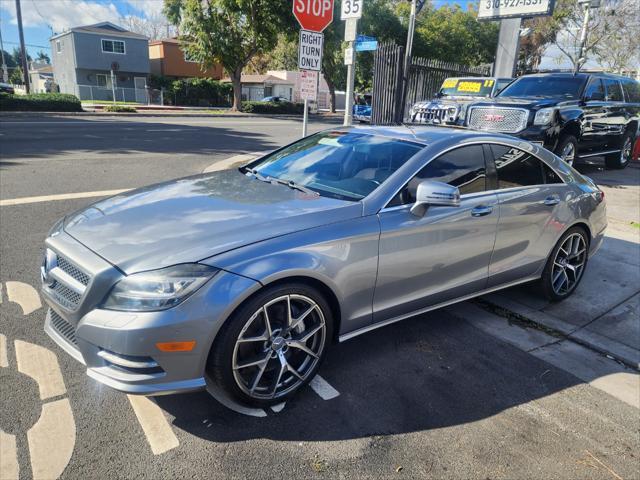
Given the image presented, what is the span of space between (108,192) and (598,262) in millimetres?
6874

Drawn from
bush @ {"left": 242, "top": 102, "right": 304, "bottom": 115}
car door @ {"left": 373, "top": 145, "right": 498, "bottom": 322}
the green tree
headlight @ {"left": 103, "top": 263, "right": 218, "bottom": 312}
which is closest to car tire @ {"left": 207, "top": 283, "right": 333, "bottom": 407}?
headlight @ {"left": 103, "top": 263, "right": 218, "bottom": 312}

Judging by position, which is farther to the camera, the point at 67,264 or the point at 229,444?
the point at 67,264

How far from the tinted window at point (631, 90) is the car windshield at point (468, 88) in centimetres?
288

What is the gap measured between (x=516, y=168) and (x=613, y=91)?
825 centimetres

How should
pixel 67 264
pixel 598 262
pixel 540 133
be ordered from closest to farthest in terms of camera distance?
pixel 67 264 → pixel 598 262 → pixel 540 133

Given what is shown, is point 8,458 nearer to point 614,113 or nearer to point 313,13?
point 313,13

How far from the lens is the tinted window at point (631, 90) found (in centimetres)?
1079

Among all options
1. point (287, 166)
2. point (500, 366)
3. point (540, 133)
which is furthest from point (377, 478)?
point (540, 133)

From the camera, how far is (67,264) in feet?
8.74

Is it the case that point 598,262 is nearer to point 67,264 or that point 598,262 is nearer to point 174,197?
point 174,197

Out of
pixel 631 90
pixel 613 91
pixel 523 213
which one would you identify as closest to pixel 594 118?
pixel 613 91

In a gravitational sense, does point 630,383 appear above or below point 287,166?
below

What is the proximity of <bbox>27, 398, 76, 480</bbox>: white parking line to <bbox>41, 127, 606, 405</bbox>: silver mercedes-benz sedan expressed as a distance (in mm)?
369

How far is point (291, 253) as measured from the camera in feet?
8.62
